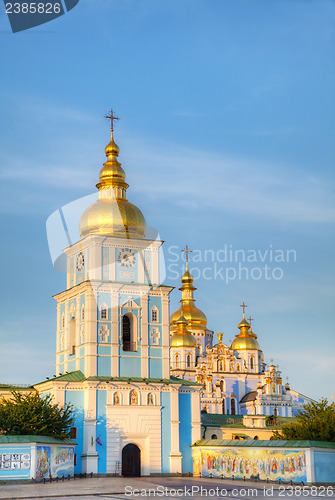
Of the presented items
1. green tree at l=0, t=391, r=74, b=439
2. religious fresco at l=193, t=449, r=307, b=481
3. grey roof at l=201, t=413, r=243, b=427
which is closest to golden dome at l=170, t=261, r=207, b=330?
grey roof at l=201, t=413, r=243, b=427

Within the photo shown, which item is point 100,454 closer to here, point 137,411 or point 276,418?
point 137,411

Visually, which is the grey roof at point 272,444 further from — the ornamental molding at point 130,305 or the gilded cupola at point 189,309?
the gilded cupola at point 189,309

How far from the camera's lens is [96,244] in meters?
43.0

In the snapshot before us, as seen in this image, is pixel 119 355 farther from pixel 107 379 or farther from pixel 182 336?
pixel 182 336

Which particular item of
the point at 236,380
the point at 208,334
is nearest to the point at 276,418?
the point at 236,380

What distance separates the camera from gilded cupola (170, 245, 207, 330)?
80062mm

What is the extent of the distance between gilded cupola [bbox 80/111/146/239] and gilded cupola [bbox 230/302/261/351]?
3554cm

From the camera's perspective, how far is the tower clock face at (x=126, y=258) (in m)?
43.5

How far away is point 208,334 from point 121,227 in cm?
3883

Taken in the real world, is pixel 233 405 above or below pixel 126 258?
below

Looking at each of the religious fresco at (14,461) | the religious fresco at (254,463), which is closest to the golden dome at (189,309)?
the religious fresco at (254,463)

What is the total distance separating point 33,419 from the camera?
35.8 metres

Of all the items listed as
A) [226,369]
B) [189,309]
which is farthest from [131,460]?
[189,309]

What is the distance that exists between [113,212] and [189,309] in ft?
122
